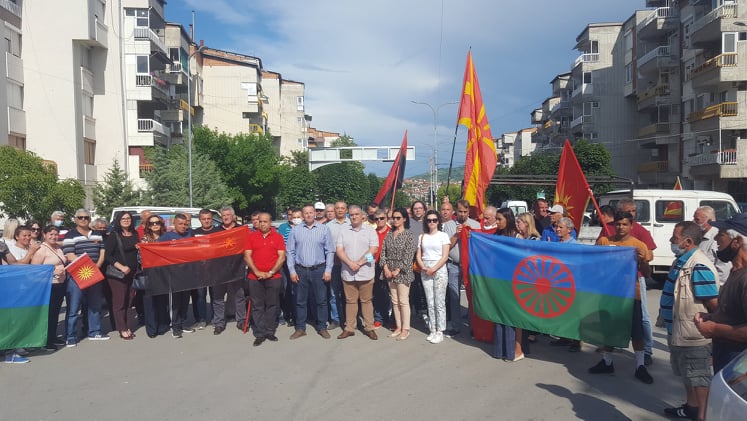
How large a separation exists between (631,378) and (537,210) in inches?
192

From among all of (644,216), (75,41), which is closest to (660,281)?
(644,216)

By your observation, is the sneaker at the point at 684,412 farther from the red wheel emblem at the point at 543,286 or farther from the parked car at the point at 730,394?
the parked car at the point at 730,394

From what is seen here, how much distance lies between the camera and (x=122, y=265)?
919 cm

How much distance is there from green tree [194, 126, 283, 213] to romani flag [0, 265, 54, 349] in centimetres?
3975

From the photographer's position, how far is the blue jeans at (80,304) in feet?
28.8

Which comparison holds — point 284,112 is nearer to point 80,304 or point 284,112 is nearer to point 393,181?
point 393,181

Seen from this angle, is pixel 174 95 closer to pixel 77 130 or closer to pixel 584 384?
pixel 77 130

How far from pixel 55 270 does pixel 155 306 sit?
1.60 m

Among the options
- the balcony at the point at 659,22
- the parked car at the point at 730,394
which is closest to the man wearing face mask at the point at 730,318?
the parked car at the point at 730,394

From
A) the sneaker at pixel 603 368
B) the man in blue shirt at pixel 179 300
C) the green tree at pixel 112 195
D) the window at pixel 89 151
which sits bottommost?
the sneaker at pixel 603 368

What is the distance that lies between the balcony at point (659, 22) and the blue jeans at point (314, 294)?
43892 millimetres

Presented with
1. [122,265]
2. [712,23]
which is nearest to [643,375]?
[122,265]

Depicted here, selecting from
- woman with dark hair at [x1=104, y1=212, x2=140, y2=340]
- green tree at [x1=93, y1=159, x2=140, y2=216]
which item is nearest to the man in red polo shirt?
woman with dark hair at [x1=104, y1=212, x2=140, y2=340]

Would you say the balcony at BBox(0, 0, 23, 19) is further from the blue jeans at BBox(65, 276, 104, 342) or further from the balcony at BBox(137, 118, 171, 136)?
the blue jeans at BBox(65, 276, 104, 342)
